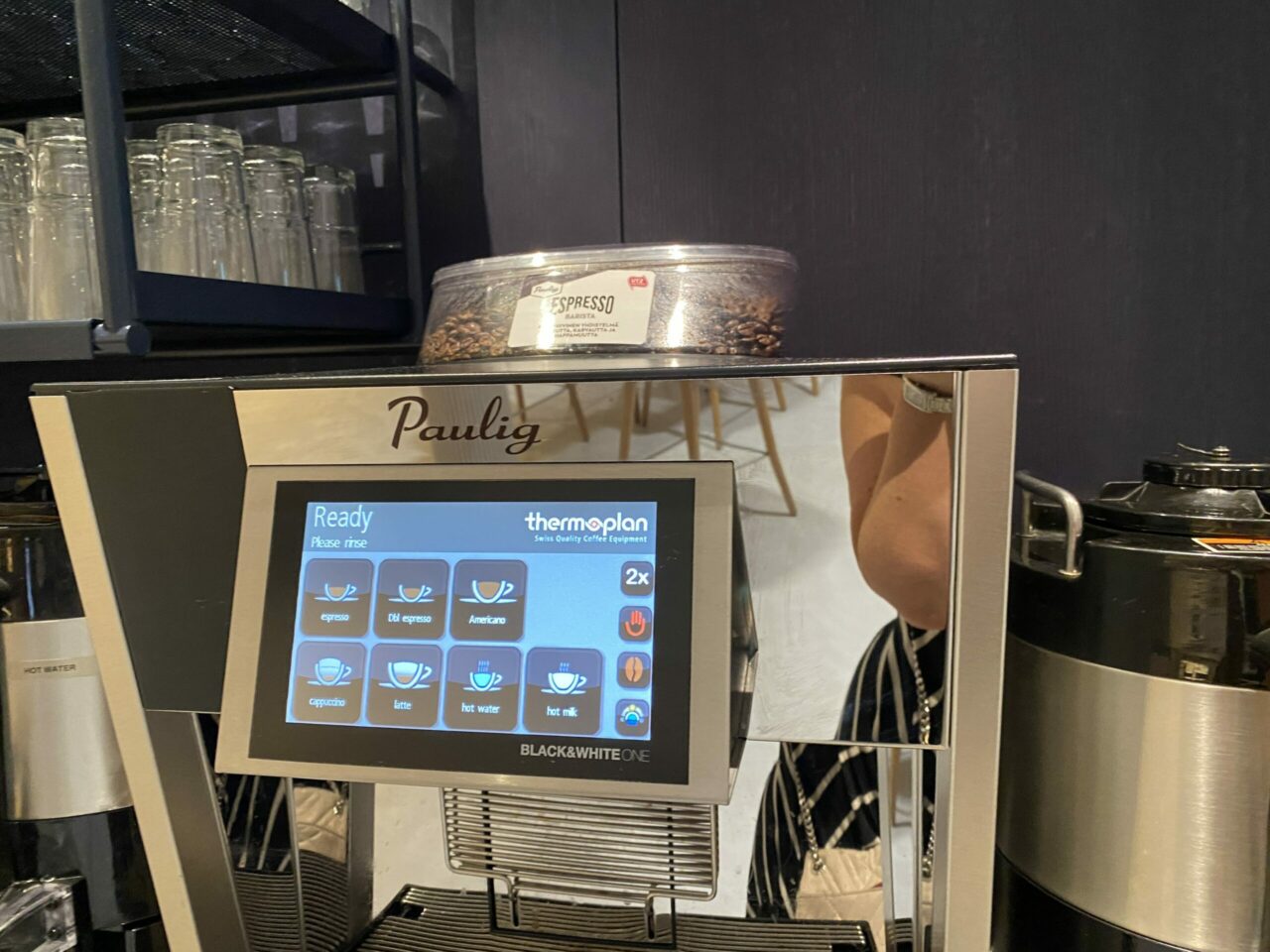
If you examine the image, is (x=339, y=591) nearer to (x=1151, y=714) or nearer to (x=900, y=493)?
(x=900, y=493)

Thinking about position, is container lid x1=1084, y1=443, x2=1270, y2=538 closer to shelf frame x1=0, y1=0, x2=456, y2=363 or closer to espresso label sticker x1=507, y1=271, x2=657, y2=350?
espresso label sticker x1=507, y1=271, x2=657, y2=350

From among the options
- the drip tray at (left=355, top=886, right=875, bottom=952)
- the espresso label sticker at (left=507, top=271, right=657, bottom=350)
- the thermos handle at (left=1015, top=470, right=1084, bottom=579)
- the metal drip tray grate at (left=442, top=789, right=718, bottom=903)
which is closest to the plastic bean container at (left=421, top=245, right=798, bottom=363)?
the espresso label sticker at (left=507, top=271, right=657, bottom=350)

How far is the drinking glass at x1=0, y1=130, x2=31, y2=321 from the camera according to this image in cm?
87

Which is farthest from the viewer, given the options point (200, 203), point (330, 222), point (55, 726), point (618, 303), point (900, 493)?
point (330, 222)

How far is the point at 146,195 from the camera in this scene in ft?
2.87

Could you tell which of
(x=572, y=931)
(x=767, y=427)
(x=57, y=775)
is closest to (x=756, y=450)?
(x=767, y=427)

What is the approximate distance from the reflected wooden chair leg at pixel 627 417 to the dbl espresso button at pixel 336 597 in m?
0.17

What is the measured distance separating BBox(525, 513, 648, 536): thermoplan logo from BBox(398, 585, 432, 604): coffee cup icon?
0.23 ft

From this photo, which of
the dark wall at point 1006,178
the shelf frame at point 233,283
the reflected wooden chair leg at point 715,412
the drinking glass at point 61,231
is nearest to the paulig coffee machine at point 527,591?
the reflected wooden chair leg at point 715,412

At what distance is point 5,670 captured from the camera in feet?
2.51

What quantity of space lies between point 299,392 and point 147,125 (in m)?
0.74

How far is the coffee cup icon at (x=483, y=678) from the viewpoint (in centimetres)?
54

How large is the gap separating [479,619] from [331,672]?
99mm

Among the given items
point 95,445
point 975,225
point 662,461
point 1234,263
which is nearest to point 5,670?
point 95,445
